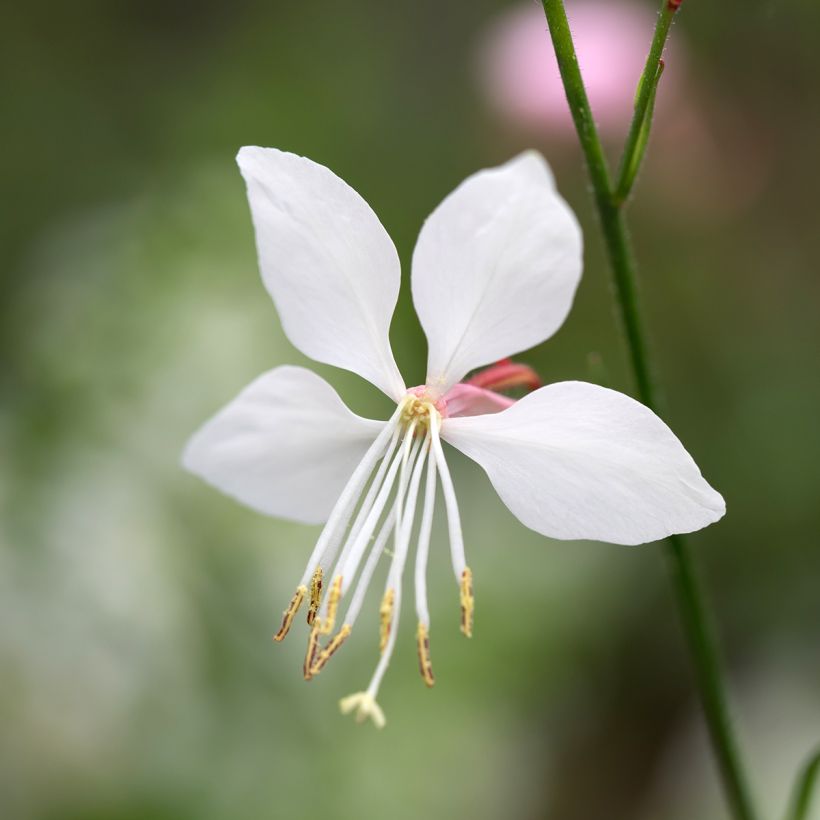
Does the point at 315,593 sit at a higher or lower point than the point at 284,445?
lower

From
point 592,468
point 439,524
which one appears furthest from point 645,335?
point 439,524

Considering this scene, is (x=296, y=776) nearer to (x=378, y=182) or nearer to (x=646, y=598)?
(x=646, y=598)

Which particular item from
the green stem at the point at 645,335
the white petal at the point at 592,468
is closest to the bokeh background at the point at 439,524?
the green stem at the point at 645,335

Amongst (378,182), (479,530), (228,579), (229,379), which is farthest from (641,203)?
(228,579)

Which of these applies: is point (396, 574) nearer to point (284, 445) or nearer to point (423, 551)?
point (423, 551)

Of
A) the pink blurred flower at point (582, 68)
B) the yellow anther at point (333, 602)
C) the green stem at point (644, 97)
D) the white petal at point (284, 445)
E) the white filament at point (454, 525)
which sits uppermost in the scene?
the pink blurred flower at point (582, 68)

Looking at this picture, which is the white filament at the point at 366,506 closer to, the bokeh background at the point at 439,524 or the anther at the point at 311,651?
the anther at the point at 311,651

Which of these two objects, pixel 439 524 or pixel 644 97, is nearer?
pixel 644 97
